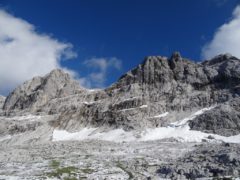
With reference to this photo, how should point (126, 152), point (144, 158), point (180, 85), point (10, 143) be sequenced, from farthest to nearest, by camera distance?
1. point (180, 85)
2. point (10, 143)
3. point (126, 152)
4. point (144, 158)

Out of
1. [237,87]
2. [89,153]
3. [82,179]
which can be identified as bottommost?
[82,179]

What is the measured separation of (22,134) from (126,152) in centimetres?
6412

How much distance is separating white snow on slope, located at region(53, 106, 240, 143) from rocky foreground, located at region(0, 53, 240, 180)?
1.08 feet

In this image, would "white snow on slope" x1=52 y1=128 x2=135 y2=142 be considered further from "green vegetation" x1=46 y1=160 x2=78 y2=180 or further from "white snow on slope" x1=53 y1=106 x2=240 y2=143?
"green vegetation" x1=46 y1=160 x2=78 y2=180

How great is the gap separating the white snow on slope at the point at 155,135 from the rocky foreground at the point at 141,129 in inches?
13.0

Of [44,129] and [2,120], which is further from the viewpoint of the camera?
[2,120]

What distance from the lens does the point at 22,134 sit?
6078 inches

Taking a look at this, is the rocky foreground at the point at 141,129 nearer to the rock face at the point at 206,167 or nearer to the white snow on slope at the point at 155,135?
the rock face at the point at 206,167

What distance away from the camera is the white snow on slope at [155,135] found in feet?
411

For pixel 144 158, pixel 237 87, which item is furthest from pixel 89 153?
pixel 237 87

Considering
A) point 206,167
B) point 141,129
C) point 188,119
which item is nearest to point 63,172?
point 206,167

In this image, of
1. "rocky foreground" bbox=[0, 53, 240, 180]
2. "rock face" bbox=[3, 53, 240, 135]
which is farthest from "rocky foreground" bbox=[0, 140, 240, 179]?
"rock face" bbox=[3, 53, 240, 135]

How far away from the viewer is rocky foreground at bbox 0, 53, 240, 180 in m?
82.9

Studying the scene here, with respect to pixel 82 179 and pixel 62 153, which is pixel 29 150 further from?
pixel 82 179
